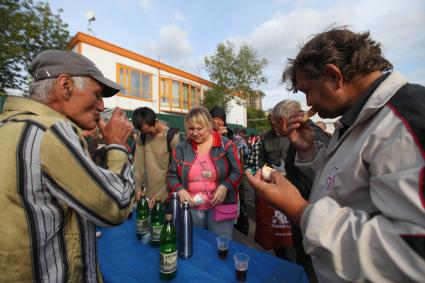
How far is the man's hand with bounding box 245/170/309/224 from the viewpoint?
93 cm

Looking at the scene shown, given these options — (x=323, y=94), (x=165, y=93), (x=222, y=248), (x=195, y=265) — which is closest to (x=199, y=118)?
(x=222, y=248)

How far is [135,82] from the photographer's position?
47.2 feet

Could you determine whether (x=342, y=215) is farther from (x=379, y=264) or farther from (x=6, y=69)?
(x=6, y=69)

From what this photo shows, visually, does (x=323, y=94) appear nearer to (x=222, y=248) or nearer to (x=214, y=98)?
(x=222, y=248)

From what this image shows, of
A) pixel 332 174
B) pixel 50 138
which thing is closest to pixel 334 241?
pixel 332 174

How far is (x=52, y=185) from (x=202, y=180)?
1624mm

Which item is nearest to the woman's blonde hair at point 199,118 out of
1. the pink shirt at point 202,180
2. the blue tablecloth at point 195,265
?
the pink shirt at point 202,180

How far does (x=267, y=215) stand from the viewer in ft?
9.50

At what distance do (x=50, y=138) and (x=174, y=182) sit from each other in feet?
5.47

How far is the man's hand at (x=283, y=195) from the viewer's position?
932mm

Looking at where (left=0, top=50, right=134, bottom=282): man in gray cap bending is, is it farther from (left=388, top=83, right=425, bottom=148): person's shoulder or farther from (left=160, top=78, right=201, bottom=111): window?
(left=160, top=78, right=201, bottom=111): window

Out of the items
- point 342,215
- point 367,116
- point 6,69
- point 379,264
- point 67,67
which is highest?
point 6,69

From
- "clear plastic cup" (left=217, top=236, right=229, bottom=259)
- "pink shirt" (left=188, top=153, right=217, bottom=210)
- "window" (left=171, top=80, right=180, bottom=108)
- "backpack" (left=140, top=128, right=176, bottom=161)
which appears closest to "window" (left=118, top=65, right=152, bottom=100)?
"window" (left=171, top=80, right=180, bottom=108)

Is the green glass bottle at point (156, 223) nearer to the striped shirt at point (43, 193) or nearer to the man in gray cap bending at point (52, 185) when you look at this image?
the man in gray cap bending at point (52, 185)
